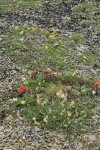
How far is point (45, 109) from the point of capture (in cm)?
1488

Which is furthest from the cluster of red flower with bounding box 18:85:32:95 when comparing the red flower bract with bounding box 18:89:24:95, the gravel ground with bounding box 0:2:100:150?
the gravel ground with bounding box 0:2:100:150

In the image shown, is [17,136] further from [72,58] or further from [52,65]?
[72,58]

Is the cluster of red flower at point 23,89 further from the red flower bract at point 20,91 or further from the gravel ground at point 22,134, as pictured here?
the gravel ground at point 22,134

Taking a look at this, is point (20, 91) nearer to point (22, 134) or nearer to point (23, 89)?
point (23, 89)

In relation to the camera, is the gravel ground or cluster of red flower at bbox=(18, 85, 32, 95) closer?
the gravel ground

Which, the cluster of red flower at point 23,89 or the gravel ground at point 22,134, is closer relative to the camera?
the gravel ground at point 22,134

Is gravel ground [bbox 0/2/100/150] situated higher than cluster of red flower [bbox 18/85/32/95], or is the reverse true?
cluster of red flower [bbox 18/85/32/95]

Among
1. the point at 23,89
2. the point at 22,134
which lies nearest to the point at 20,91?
the point at 23,89

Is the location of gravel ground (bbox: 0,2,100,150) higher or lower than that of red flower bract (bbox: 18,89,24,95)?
lower

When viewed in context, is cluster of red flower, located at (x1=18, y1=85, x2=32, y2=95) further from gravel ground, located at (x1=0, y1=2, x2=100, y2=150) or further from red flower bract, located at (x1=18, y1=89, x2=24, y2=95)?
gravel ground, located at (x1=0, y1=2, x2=100, y2=150)

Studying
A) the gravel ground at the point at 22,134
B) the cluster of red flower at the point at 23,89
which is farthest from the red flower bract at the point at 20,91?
the gravel ground at the point at 22,134

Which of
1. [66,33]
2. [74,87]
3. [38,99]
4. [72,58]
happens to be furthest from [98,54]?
[38,99]

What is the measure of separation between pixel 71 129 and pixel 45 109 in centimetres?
144

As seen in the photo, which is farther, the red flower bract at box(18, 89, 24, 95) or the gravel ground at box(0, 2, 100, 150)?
the red flower bract at box(18, 89, 24, 95)
